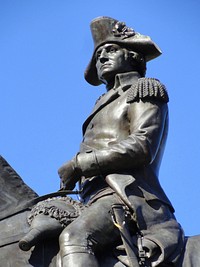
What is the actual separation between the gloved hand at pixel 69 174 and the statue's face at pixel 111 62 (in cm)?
145

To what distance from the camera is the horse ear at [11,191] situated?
8.92 m

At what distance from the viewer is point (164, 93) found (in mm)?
9500

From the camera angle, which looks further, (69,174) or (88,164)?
(69,174)

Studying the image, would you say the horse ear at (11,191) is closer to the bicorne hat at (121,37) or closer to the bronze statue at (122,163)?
the bronze statue at (122,163)

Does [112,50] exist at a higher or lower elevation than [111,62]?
higher

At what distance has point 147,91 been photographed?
9.40m

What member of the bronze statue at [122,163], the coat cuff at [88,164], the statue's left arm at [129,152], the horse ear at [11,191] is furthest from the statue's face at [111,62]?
the horse ear at [11,191]

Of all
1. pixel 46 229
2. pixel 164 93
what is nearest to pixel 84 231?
pixel 46 229

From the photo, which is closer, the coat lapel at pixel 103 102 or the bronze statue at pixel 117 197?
the bronze statue at pixel 117 197

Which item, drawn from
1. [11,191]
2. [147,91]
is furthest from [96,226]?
[147,91]

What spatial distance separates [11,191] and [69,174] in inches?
23.6

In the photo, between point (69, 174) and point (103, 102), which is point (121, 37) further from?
point (69, 174)

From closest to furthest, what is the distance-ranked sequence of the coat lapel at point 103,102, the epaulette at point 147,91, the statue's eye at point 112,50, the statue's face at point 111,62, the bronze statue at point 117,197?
the bronze statue at point 117,197 → the epaulette at point 147,91 → the coat lapel at point 103,102 → the statue's face at point 111,62 → the statue's eye at point 112,50

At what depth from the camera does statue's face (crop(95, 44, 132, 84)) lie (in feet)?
32.8
